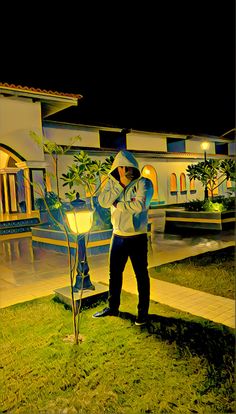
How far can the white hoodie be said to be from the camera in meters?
3.44

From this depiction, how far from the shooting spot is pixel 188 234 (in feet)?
34.2

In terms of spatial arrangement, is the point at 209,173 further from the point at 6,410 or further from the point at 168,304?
the point at 6,410

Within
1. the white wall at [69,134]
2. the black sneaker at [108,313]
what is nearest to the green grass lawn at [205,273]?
the black sneaker at [108,313]

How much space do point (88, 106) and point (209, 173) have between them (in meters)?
15.0

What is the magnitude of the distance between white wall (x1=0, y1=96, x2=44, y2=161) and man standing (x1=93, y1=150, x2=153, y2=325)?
10170mm

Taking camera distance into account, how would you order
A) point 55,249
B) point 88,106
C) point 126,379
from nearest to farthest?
1. point 126,379
2. point 55,249
3. point 88,106

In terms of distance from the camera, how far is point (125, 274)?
19.2 ft

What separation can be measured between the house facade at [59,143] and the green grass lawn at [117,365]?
256cm

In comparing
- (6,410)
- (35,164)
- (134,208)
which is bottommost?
(6,410)

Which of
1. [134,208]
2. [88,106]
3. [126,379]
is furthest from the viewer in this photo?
[88,106]

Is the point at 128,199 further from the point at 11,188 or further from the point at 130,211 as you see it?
the point at 11,188

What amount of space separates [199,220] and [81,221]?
832 centimetres

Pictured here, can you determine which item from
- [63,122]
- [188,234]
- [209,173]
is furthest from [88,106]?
[188,234]

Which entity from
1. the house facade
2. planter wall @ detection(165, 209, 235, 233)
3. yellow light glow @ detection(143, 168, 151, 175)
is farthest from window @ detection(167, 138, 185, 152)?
planter wall @ detection(165, 209, 235, 233)
